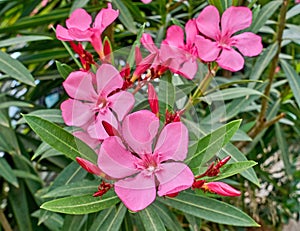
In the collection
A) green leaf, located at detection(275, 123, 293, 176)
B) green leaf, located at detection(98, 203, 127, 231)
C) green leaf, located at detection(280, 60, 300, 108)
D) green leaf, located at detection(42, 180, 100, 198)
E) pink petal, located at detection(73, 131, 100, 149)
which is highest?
pink petal, located at detection(73, 131, 100, 149)

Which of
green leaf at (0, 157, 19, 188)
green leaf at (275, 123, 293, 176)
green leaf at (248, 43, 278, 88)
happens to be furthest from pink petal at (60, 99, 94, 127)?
green leaf at (275, 123, 293, 176)

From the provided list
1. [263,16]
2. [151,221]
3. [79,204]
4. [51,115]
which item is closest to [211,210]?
[151,221]

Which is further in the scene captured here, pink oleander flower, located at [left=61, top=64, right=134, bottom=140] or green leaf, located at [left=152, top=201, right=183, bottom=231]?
green leaf, located at [left=152, top=201, right=183, bottom=231]

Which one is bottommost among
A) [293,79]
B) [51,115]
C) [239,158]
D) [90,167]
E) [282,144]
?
[282,144]

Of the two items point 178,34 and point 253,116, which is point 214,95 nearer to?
point 178,34

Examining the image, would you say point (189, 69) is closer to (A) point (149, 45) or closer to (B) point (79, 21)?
(A) point (149, 45)

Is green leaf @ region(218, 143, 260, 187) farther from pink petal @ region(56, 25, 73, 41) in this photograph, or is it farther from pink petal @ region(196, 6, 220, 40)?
pink petal @ region(56, 25, 73, 41)

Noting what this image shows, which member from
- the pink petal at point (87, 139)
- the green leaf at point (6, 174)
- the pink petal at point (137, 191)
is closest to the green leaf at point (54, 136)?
the pink petal at point (87, 139)

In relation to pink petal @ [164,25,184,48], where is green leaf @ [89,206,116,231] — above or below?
below
